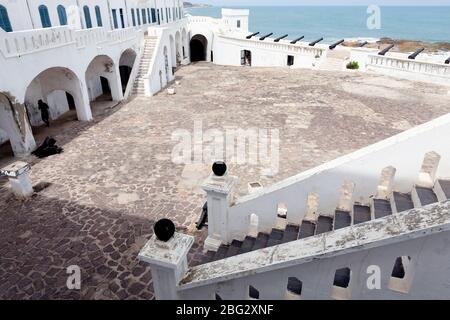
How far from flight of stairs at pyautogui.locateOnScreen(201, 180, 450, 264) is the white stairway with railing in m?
0.02

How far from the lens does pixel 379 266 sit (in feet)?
10.1

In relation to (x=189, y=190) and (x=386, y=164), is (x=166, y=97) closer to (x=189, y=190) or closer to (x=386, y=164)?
(x=189, y=190)

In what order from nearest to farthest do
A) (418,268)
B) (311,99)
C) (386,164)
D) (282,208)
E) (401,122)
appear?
(418,268), (386,164), (282,208), (401,122), (311,99)

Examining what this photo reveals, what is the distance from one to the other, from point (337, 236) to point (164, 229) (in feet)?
6.67

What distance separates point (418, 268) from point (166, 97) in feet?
60.5

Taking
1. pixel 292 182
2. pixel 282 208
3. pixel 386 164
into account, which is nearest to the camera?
pixel 386 164

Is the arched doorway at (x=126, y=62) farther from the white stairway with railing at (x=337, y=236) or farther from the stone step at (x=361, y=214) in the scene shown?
the stone step at (x=361, y=214)

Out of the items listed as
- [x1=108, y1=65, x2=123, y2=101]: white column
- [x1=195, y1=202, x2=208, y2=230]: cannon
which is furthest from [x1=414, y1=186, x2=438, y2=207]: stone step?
[x1=108, y1=65, x2=123, y2=101]: white column

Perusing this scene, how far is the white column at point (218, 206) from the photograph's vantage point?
5824 mm

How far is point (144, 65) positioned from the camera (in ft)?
70.1

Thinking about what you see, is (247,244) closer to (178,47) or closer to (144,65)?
(144,65)

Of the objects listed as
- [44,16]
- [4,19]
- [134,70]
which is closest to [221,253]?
[4,19]

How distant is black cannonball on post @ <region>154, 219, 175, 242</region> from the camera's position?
150 inches
